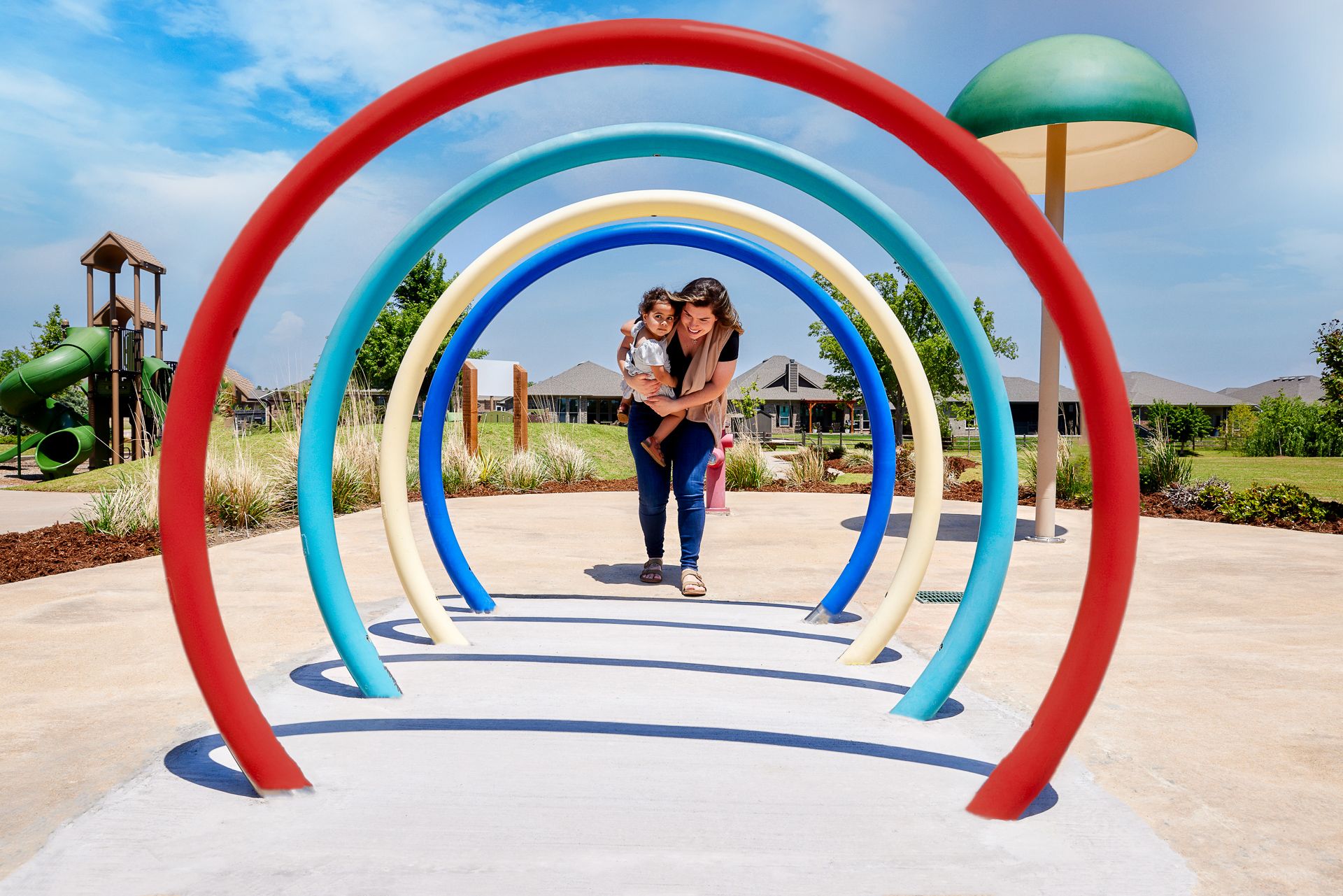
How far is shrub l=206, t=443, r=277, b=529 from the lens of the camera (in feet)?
26.1

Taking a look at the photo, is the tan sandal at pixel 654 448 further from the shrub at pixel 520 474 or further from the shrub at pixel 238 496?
the shrub at pixel 520 474

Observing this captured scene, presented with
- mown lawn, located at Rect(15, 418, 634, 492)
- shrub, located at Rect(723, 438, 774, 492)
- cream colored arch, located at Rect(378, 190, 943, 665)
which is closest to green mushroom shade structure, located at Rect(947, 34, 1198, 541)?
cream colored arch, located at Rect(378, 190, 943, 665)

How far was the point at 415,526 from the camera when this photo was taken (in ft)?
25.7

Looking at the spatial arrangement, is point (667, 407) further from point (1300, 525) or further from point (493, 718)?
point (1300, 525)

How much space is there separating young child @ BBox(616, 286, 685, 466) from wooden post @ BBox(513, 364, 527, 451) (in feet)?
31.6

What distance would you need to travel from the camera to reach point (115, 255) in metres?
17.8

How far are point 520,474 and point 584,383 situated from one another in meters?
49.7

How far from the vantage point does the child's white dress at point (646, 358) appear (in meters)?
4.58

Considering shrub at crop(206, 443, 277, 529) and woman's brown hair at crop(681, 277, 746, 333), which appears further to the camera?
shrub at crop(206, 443, 277, 529)

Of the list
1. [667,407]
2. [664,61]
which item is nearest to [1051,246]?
[664,61]

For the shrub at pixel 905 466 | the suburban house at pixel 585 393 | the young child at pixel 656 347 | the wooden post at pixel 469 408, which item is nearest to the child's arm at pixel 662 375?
the young child at pixel 656 347

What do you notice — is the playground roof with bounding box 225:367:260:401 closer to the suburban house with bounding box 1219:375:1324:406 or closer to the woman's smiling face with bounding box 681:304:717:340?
the woman's smiling face with bounding box 681:304:717:340

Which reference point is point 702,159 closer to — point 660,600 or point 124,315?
point 660,600

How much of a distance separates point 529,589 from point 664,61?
3.47 meters
